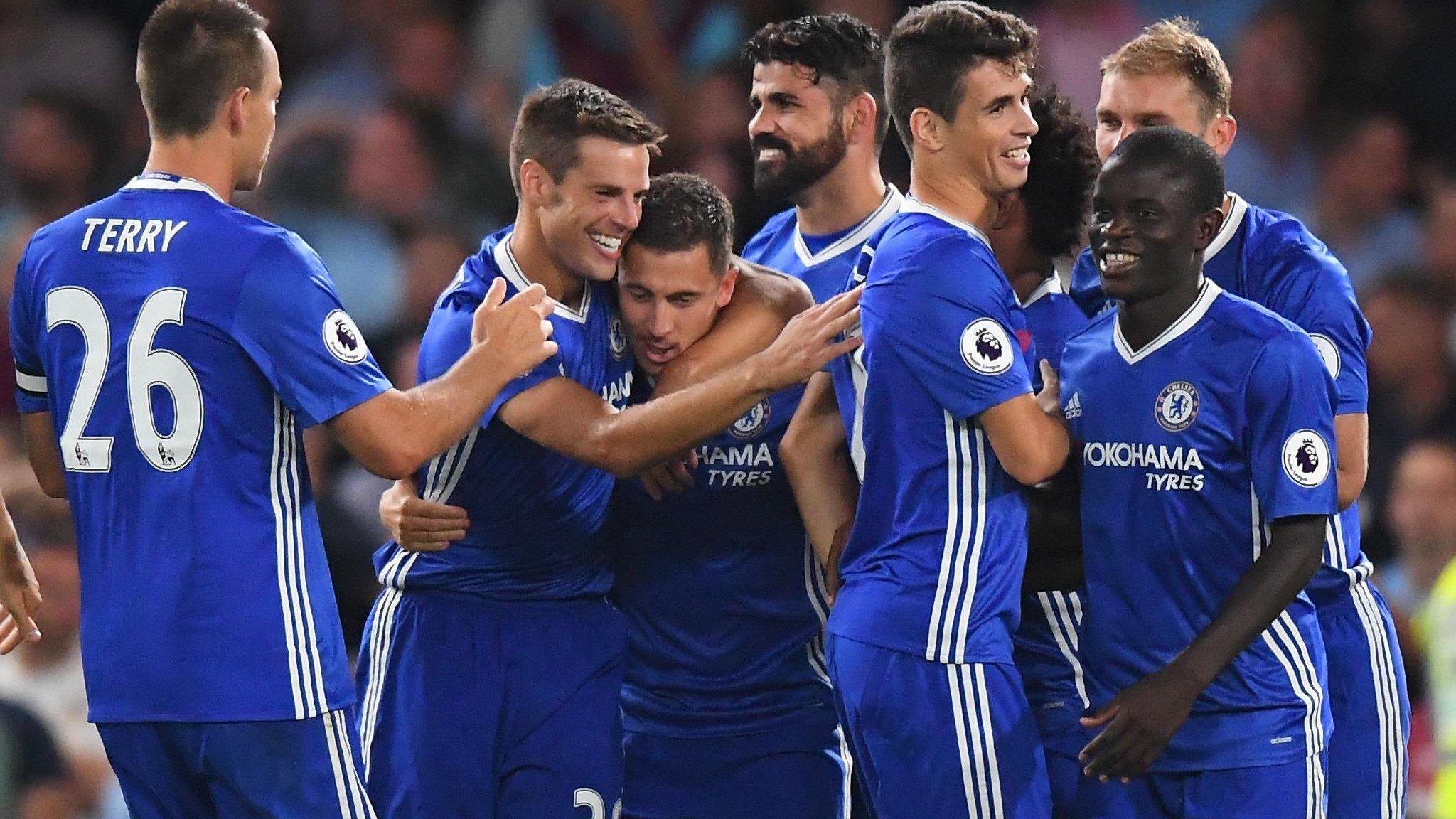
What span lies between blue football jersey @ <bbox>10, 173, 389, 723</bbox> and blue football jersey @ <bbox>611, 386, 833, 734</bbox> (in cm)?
130

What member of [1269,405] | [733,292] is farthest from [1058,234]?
[1269,405]

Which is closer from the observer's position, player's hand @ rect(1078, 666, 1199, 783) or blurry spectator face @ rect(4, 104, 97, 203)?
player's hand @ rect(1078, 666, 1199, 783)

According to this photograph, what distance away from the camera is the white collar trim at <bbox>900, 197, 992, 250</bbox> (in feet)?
14.1

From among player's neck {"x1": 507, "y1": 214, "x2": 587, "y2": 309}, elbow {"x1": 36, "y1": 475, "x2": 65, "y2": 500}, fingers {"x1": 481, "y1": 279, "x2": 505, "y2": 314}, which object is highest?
player's neck {"x1": 507, "y1": 214, "x2": 587, "y2": 309}

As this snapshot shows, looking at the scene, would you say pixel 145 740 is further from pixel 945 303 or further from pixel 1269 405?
pixel 1269 405

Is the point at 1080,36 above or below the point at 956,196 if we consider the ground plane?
above

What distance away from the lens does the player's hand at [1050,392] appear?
4.34 m

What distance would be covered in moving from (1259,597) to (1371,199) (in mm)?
5598

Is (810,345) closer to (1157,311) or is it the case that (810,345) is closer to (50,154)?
(1157,311)

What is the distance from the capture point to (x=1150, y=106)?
16.0ft

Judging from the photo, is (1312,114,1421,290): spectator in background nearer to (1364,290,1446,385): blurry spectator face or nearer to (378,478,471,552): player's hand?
(1364,290,1446,385): blurry spectator face

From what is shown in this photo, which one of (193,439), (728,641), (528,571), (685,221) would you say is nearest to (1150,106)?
(685,221)

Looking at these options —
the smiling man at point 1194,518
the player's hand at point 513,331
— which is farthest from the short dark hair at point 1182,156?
the player's hand at point 513,331

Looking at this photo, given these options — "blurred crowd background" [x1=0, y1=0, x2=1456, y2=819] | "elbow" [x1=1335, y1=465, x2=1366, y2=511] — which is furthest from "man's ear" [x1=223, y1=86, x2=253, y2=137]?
"blurred crowd background" [x1=0, y1=0, x2=1456, y2=819]
